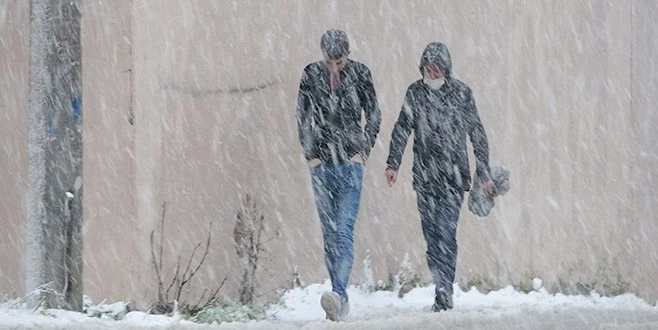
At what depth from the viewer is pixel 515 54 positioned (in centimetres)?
1198

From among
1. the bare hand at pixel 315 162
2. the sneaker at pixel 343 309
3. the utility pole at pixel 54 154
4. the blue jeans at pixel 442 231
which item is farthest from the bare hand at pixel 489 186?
the utility pole at pixel 54 154

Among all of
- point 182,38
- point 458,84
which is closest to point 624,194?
point 458,84

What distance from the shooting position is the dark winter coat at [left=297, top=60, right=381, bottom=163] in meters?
9.30

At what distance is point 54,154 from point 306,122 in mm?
1552

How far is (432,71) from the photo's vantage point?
31.9 feet

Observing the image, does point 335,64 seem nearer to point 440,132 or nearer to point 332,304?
point 440,132

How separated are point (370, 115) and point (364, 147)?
212mm

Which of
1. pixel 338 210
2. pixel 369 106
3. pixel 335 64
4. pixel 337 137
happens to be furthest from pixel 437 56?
pixel 338 210

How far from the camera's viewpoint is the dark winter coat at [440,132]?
959 cm

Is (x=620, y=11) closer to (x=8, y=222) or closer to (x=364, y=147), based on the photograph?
(x=364, y=147)

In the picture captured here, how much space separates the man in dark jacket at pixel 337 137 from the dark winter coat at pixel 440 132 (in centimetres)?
40

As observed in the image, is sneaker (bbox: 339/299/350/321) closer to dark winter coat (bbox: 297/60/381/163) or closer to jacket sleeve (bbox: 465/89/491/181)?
dark winter coat (bbox: 297/60/381/163)

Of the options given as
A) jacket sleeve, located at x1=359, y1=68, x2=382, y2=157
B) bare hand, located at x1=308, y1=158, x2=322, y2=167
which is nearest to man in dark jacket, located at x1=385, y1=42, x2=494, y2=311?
jacket sleeve, located at x1=359, y1=68, x2=382, y2=157

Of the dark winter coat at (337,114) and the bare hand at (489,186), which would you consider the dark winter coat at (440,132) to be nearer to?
the bare hand at (489,186)
